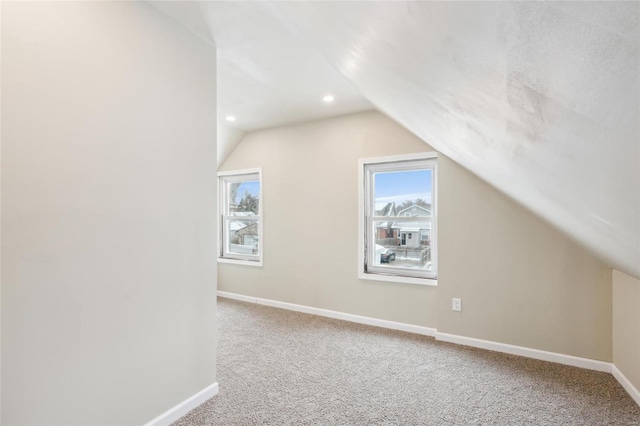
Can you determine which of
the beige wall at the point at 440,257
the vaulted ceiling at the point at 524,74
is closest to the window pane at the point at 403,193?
the beige wall at the point at 440,257

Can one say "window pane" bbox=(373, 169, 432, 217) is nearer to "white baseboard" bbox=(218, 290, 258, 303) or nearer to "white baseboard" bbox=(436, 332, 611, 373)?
"white baseboard" bbox=(436, 332, 611, 373)

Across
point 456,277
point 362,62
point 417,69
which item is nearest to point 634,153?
point 417,69

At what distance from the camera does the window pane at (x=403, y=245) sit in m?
3.56

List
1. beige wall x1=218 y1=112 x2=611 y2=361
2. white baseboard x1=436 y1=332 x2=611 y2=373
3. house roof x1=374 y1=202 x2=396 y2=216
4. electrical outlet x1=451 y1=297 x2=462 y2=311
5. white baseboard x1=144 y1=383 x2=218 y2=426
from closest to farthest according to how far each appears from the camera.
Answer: white baseboard x1=144 y1=383 x2=218 y2=426 < white baseboard x1=436 y1=332 x2=611 y2=373 < beige wall x1=218 y1=112 x2=611 y2=361 < electrical outlet x1=451 y1=297 x2=462 y2=311 < house roof x1=374 y1=202 x2=396 y2=216

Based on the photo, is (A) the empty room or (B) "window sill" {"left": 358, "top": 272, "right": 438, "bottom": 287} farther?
(B) "window sill" {"left": 358, "top": 272, "right": 438, "bottom": 287}

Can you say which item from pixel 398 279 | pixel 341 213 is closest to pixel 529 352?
pixel 398 279

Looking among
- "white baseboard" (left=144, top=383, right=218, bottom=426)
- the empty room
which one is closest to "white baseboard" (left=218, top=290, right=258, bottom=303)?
the empty room

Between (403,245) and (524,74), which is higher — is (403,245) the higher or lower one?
the lower one

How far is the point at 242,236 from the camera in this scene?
5.03 meters

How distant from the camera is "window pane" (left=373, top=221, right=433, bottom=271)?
11.7ft

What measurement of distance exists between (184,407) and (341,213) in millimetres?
2440

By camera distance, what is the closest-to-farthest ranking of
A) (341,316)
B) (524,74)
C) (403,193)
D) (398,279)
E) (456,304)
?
(524,74) → (456,304) → (398,279) → (403,193) → (341,316)

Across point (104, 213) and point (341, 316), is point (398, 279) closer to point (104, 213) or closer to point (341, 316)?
point (341, 316)

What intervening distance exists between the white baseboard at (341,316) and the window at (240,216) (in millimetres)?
506
